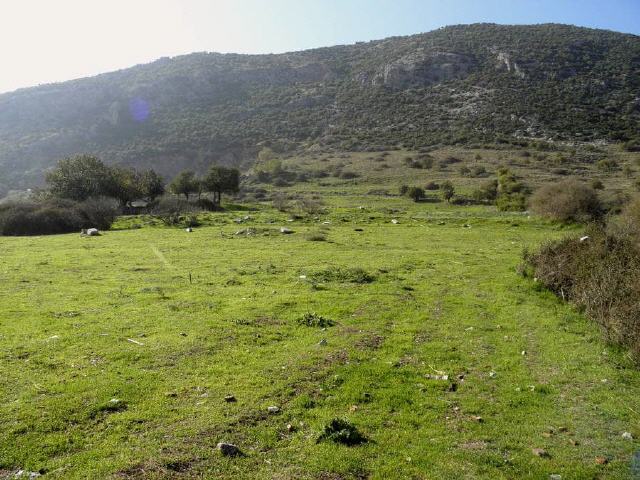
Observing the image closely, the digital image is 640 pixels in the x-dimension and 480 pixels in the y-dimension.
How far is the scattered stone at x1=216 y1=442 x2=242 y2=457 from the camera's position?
7.59 meters

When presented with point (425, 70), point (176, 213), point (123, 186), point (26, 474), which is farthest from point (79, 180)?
point (425, 70)

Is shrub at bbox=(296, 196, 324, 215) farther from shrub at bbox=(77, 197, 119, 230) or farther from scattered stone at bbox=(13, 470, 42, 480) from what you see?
scattered stone at bbox=(13, 470, 42, 480)

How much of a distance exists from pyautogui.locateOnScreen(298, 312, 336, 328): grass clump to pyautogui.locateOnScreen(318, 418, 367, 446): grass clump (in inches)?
243

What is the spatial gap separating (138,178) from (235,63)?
122202 mm

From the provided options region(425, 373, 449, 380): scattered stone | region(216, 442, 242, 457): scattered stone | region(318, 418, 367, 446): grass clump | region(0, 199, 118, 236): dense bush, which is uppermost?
region(216, 442, 242, 457): scattered stone

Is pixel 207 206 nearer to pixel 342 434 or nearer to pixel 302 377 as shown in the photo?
pixel 302 377

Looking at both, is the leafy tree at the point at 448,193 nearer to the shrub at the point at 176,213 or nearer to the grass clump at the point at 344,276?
the shrub at the point at 176,213

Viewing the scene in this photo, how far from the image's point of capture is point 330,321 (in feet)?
49.0

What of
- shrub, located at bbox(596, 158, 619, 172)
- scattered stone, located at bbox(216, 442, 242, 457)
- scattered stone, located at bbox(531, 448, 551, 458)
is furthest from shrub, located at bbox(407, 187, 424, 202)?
scattered stone, located at bbox(216, 442, 242, 457)

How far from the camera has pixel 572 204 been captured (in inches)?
1716

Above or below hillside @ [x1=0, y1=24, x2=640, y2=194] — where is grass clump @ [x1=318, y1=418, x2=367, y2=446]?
below

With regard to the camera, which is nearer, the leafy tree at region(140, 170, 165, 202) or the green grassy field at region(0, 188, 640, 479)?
the green grassy field at region(0, 188, 640, 479)

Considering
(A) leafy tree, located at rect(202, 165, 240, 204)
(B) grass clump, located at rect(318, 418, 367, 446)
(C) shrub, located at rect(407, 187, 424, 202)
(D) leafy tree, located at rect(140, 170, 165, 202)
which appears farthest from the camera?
(A) leafy tree, located at rect(202, 165, 240, 204)

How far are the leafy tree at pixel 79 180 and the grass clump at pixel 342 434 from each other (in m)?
57.9
